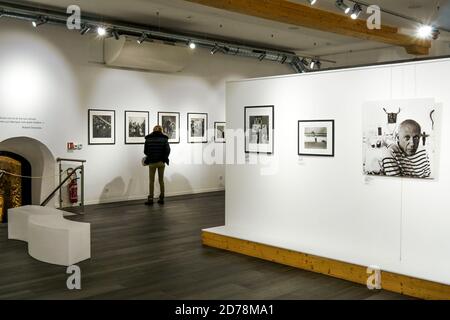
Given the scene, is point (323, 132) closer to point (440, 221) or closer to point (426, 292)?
point (440, 221)

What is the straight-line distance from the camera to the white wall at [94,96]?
10.3m

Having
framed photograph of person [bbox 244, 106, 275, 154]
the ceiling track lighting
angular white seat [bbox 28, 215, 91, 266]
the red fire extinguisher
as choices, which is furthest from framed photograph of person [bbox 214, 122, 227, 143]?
angular white seat [bbox 28, 215, 91, 266]

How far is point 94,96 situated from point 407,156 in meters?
7.94

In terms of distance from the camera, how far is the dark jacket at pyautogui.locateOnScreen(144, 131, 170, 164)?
12102 mm

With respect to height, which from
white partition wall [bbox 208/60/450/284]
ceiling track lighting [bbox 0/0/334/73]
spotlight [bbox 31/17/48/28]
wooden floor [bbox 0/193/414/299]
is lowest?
wooden floor [bbox 0/193/414/299]

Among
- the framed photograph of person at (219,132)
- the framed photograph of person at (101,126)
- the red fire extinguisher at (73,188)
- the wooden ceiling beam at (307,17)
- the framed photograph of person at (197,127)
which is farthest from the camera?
the framed photograph of person at (219,132)

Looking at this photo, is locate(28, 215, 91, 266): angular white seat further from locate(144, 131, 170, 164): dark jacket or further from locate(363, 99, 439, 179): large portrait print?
locate(144, 131, 170, 164): dark jacket

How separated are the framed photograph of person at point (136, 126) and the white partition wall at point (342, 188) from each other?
5106 millimetres

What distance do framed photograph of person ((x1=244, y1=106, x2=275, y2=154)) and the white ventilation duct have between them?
502 centimetres

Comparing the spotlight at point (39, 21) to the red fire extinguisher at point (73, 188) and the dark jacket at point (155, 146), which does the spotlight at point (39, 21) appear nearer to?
the red fire extinguisher at point (73, 188)

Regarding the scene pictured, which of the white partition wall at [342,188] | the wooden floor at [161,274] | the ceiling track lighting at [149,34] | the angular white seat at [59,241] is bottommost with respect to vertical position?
the wooden floor at [161,274]

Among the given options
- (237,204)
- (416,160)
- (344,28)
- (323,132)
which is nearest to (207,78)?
(344,28)

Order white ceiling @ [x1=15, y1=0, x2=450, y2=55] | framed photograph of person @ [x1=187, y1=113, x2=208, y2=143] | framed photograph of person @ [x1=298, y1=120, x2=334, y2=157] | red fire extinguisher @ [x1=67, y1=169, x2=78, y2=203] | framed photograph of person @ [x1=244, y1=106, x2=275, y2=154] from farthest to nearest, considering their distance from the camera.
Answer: framed photograph of person @ [x1=187, y1=113, x2=208, y2=143], red fire extinguisher @ [x1=67, y1=169, x2=78, y2=203], white ceiling @ [x1=15, y1=0, x2=450, y2=55], framed photograph of person @ [x1=244, y1=106, x2=275, y2=154], framed photograph of person @ [x1=298, y1=120, x2=334, y2=157]

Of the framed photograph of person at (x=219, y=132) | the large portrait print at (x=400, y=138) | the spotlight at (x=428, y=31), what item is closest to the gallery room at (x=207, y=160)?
the large portrait print at (x=400, y=138)
